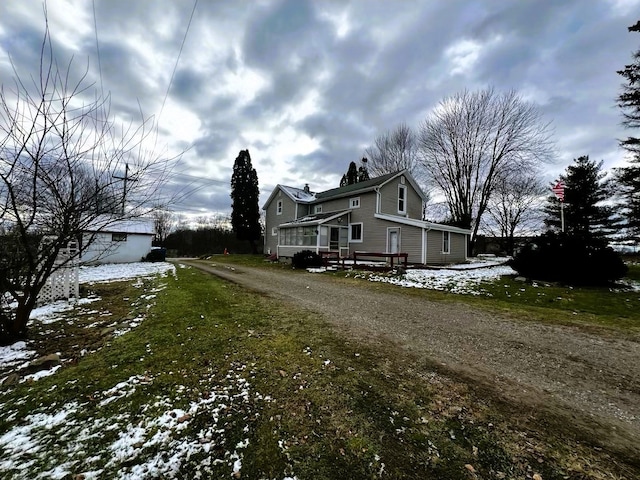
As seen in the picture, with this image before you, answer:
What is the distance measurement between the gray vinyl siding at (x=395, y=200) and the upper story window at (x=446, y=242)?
3.87 m

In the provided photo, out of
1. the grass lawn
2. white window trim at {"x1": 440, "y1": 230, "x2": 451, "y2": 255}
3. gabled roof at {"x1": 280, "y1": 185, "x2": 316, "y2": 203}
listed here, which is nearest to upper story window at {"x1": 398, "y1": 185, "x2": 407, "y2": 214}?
white window trim at {"x1": 440, "y1": 230, "x2": 451, "y2": 255}

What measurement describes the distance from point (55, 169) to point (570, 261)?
50.6 ft

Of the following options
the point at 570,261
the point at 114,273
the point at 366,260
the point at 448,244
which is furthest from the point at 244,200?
the point at 570,261

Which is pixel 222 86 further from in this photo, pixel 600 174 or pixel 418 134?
pixel 600 174

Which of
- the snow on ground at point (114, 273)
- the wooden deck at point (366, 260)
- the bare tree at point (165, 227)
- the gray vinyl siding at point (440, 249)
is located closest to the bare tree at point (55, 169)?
the snow on ground at point (114, 273)

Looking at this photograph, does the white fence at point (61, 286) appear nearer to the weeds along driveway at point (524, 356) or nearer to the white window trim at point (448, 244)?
the weeds along driveway at point (524, 356)

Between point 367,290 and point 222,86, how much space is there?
872 centimetres

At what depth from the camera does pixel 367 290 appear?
930cm

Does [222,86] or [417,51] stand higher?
[417,51]

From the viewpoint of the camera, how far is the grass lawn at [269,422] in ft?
6.49

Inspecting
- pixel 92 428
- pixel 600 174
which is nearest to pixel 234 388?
pixel 92 428

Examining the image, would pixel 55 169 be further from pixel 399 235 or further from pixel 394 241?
pixel 394 241

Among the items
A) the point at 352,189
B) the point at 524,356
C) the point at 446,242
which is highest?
the point at 352,189

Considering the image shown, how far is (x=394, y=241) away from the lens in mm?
18062
